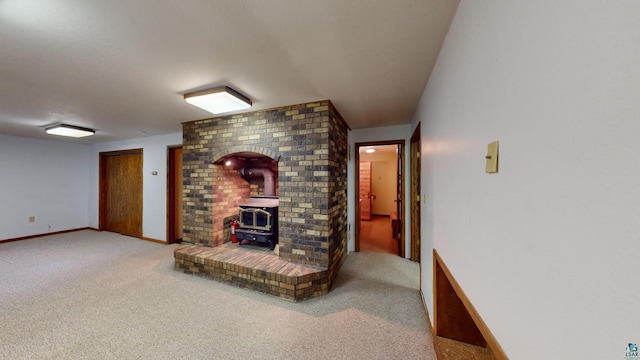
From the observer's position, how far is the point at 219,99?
2.12 metres

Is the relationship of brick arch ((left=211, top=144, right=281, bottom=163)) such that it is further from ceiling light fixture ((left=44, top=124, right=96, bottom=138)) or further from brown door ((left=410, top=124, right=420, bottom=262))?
ceiling light fixture ((left=44, top=124, right=96, bottom=138))

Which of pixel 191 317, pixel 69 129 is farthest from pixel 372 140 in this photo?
pixel 69 129

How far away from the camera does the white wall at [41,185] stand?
13.6ft

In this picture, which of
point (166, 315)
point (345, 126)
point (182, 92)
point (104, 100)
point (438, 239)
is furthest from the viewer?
point (345, 126)

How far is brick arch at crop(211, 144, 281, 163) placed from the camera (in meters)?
2.61

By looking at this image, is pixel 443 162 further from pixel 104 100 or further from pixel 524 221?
pixel 104 100

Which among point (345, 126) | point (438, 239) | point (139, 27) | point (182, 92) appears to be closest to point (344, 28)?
point (139, 27)

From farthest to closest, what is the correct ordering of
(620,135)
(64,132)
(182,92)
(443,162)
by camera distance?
1. (64,132)
2. (182,92)
3. (443,162)
4. (620,135)

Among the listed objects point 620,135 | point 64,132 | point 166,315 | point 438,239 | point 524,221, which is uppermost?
point 64,132

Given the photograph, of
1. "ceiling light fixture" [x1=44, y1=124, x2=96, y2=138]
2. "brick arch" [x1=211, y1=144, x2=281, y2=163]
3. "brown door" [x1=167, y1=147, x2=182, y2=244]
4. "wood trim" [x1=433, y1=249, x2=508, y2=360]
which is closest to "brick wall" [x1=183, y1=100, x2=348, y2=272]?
"brick arch" [x1=211, y1=144, x2=281, y2=163]

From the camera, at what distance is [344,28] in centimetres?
126

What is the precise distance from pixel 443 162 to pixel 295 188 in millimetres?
1602

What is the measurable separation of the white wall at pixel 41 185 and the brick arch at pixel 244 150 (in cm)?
474

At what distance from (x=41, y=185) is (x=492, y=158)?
7.70 m
